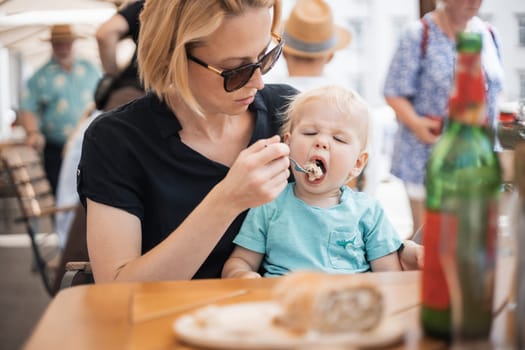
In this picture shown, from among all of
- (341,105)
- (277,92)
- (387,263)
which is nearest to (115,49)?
(277,92)

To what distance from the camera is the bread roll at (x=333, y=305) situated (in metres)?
0.91

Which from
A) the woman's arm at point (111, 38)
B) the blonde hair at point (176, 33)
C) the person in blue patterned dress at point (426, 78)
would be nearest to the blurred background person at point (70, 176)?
the woman's arm at point (111, 38)

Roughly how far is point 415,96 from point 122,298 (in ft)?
8.57

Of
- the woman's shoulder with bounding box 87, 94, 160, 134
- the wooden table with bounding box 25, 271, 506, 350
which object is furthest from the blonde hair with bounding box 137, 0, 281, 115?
the wooden table with bounding box 25, 271, 506, 350

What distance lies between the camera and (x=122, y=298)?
4.08 feet

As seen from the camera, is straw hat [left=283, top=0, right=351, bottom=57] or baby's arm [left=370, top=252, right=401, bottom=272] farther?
straw hat [left=283, top=0, right=351, bottom=57]

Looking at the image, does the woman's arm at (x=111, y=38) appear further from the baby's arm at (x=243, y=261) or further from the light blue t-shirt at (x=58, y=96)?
the light blue t-shirt at (x=58, y=96)

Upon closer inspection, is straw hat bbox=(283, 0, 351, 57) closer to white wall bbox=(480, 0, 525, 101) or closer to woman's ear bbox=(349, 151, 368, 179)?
woman's ear bbox=(349, 151, 368, 179)

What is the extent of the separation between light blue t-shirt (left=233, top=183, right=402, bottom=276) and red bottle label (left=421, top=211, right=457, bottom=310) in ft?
2.60

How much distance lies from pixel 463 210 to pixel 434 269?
9 centimetres

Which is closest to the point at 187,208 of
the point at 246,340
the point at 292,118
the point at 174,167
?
the point at 174,167

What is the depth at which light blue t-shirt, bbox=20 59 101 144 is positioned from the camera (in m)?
6.88

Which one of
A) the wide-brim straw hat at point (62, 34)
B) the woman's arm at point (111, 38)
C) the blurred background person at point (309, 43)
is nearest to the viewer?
the blurred background person at point (309, 43)

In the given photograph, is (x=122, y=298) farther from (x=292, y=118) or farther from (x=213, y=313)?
(x=292, y=118)
